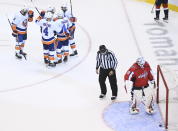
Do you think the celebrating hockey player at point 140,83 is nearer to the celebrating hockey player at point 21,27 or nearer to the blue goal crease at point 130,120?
the blue goal crease at point 130,120

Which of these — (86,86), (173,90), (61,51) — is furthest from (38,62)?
(173,90)

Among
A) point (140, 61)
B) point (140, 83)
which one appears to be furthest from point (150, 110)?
point (140, 61)

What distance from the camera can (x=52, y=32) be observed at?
9.17 meters

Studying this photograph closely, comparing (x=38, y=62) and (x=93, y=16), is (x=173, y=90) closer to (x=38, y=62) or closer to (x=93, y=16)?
(x=38, y=62)

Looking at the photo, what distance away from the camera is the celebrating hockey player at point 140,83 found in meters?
7.48

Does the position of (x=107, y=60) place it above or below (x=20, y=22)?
below

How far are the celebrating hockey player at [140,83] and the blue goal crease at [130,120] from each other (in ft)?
0.31

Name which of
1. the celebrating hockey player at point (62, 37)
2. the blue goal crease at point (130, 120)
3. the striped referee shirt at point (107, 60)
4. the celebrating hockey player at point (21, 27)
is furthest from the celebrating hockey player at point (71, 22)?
the blue goal crease at point (130, 120)

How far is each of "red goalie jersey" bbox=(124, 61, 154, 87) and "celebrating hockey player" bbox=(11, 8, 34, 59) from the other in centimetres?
276

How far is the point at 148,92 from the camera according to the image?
770cm

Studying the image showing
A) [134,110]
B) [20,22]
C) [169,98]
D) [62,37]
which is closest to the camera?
[134,110]

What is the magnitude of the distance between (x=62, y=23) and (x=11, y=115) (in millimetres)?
2020

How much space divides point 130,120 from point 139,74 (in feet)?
2.20

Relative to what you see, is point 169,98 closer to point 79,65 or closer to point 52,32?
point 79,65
